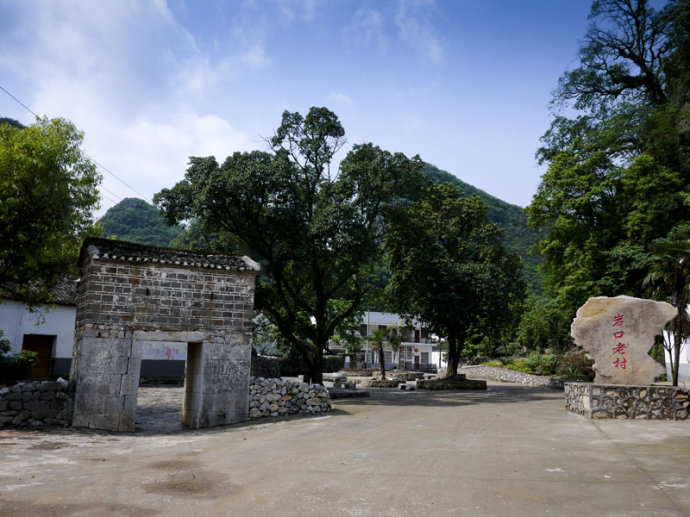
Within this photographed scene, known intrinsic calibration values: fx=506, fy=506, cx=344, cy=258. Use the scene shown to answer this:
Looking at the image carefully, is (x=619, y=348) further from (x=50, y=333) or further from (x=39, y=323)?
(x=50, y=333)

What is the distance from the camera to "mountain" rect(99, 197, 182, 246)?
2168 inches

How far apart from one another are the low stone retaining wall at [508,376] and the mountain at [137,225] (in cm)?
3366

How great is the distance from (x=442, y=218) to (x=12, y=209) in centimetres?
1970

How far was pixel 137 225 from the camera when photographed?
58281 mm

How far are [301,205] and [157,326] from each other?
8.05 m

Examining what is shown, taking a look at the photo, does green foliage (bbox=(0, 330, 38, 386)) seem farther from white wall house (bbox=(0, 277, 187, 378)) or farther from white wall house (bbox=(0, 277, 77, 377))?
white wall house (bbox=(0, 277, 77, 377))

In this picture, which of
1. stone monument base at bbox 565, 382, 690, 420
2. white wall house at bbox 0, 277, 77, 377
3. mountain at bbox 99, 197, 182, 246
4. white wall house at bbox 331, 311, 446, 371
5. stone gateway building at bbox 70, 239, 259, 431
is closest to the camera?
stone gateway building at bbox 70, 239, 259, 431

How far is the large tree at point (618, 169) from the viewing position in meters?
25.2

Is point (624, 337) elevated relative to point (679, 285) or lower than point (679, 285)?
lower

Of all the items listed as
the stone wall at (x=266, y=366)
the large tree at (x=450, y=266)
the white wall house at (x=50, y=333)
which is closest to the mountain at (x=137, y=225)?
the stone wall at (x=266, y=366)

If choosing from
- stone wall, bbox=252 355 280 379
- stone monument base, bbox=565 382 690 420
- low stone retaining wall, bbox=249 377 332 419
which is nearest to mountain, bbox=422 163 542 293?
stone wall, bbox=252 355 280 379

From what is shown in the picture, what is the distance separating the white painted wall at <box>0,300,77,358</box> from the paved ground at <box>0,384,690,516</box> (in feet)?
48.9

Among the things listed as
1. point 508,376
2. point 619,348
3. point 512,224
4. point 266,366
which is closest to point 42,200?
point 619,348

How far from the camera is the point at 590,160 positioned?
88.3 ft
